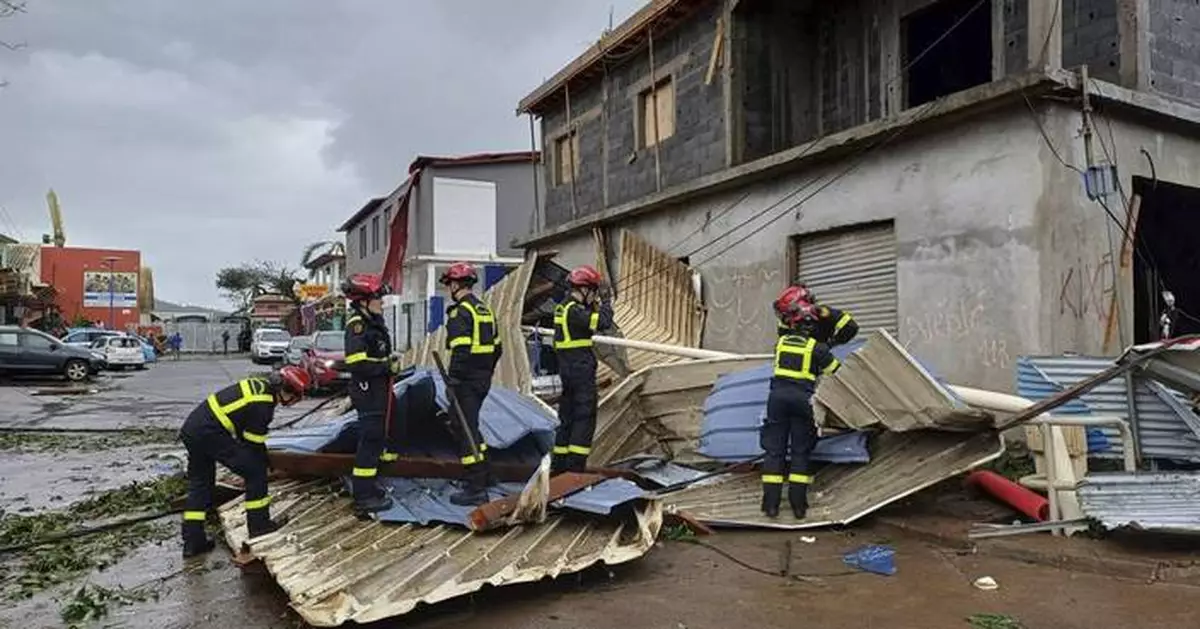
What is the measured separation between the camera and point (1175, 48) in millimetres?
8844

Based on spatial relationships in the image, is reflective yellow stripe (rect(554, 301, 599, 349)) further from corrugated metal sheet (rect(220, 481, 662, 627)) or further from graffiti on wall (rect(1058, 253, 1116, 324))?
graffiti on wall (rect(1058, 253, 1116, 324))

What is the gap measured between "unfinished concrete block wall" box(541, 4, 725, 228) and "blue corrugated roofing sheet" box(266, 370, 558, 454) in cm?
645

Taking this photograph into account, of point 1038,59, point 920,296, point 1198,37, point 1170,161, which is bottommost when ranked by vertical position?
point 920,296

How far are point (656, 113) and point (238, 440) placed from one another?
10.0m

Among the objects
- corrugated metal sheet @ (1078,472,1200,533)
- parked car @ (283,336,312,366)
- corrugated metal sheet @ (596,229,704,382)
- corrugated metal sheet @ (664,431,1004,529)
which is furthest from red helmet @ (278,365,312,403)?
parked car @ (283,336,312,366)

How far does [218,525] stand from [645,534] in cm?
359

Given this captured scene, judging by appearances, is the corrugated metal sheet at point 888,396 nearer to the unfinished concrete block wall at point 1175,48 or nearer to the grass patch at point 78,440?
the unfinished concrete block wall at point 1175,48

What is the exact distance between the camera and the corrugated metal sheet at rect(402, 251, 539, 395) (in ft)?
31.7

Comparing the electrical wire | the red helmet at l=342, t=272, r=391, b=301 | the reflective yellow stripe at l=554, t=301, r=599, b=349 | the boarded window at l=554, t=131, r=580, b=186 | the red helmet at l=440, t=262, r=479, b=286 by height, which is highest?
the boarded window at l=554, t=131, r=580, b=186

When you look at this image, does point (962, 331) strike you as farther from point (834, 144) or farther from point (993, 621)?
point (993, 621)

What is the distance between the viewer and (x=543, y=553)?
4863 mm

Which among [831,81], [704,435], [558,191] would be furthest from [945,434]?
[558,191]

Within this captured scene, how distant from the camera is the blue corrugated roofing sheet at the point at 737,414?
7.15 m

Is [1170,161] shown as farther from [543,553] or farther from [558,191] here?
[558,191]
